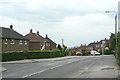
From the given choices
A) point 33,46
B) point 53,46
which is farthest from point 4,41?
point 53,46

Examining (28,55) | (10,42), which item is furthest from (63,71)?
(10,42)

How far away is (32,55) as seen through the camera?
135 feet

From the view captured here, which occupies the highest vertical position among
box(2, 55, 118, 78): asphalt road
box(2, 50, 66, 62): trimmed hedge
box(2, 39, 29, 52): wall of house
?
box(2, 39, 29, 52): wall of house

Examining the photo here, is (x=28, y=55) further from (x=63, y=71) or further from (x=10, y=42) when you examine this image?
(x=63, y=71)

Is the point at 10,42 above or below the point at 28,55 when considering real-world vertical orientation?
above

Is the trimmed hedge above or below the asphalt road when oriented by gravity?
above

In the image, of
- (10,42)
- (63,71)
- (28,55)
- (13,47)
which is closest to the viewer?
(63,71)

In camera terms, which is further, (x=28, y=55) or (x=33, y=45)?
(x=33, y=45)

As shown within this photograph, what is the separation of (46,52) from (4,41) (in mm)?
8876

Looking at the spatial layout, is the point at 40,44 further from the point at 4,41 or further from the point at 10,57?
the point at 10,57

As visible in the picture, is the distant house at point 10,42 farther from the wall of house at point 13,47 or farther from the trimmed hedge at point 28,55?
the trimmed hedge at point 28,55

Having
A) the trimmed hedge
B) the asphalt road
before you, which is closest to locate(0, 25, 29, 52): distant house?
the trimmed hedge

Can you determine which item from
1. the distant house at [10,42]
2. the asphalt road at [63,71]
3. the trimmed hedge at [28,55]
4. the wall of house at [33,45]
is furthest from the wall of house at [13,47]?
the asphalt road at [63,71]

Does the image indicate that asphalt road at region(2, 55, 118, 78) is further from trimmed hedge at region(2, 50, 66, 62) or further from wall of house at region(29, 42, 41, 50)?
wall of house at region(29, 42, 41, 50)
